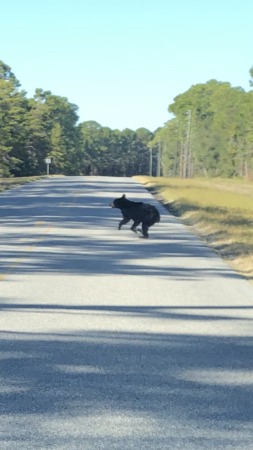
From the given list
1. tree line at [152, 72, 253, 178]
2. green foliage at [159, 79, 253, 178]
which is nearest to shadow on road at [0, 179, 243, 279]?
tree line at [152, 72, 253, 178]

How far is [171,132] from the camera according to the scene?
494 feet

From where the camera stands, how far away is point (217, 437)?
5.45 m

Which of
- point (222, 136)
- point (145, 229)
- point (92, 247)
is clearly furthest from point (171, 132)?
point (92, 247)

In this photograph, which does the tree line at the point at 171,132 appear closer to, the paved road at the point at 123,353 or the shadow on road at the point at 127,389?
the paved road at the point at 123,353

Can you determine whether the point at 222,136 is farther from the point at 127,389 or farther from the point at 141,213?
the point at 127,389

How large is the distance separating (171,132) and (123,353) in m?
144

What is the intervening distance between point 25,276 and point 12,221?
13.2 m

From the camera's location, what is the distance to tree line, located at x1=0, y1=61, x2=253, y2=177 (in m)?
94.2

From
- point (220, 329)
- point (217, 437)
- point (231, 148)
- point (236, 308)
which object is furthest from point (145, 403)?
point (231, 148)

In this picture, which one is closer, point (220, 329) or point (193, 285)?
point (220, 329)

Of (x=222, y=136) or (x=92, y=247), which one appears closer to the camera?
(x=92, y=247)

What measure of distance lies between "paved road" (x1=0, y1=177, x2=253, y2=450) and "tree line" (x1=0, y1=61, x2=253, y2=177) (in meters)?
71.7

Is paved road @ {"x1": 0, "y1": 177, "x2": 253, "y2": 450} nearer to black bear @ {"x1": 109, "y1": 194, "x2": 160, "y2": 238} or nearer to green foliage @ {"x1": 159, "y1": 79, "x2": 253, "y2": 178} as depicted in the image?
black bear @ {"x1": 109, "y1": 194, "x2": 160, "y2": 238}

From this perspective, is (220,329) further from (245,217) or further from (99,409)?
(245,217)
